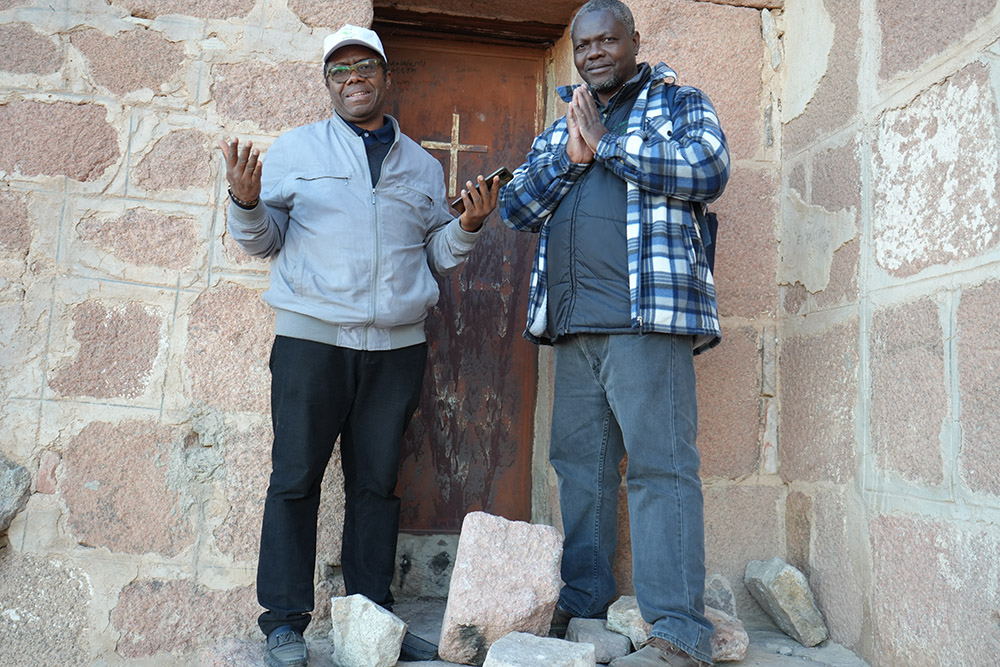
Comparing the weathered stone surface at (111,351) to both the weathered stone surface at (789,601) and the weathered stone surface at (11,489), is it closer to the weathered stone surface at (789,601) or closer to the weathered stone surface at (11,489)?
the weathered stone surface at (11,489)

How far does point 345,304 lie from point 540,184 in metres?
0.67

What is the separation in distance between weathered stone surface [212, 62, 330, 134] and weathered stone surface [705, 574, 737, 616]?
77.7 inches

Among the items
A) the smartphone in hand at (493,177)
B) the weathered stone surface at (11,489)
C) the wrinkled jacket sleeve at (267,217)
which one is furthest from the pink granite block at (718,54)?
the weathered stone surface at (11,489)

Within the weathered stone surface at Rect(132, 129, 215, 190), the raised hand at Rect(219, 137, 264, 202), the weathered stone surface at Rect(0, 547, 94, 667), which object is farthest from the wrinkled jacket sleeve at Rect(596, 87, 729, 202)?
the weathered stone surface at Rect(0, 547, 94, 667)

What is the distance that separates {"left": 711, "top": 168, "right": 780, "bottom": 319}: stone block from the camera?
2949 millimetres

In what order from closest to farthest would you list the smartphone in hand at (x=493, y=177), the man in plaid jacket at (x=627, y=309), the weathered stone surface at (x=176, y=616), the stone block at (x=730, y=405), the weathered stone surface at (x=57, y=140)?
the man in plaid jacket at (x=627, y=309) → the smartphone in hand at (x=493, y=177) → the weathered stone surface at (x=176, y=616) → the weathered stone surface at (x=57, y=140) → the stone block at (x=730, y=405)

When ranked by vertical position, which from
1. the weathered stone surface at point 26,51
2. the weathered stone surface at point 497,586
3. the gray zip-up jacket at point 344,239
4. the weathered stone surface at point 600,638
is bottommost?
the weathered stone surface at point 600,638

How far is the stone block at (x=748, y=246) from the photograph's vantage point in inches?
116

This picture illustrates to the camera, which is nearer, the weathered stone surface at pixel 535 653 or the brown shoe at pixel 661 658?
the weathered stone surface at pixel 535 653

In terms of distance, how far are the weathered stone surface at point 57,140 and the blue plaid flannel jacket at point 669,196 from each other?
4.72 ft

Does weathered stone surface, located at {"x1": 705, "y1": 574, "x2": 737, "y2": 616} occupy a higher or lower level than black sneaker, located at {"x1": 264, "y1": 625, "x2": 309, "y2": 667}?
higher

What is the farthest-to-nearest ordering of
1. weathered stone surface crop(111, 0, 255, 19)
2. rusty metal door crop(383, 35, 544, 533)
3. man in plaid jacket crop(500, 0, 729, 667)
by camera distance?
rusty metal door crop(383, 35, 544, 533)
weathered stone surface crop(111, 0, 255, 19)
man in plaid jacket crop(500, 0, 729, 667)

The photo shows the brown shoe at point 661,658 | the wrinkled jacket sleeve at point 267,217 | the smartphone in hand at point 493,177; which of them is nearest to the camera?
the brown shoe at point 661,658

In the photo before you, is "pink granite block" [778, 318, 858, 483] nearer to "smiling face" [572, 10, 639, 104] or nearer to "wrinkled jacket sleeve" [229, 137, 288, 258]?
"smiling face" [572, 10, 639, 104]
